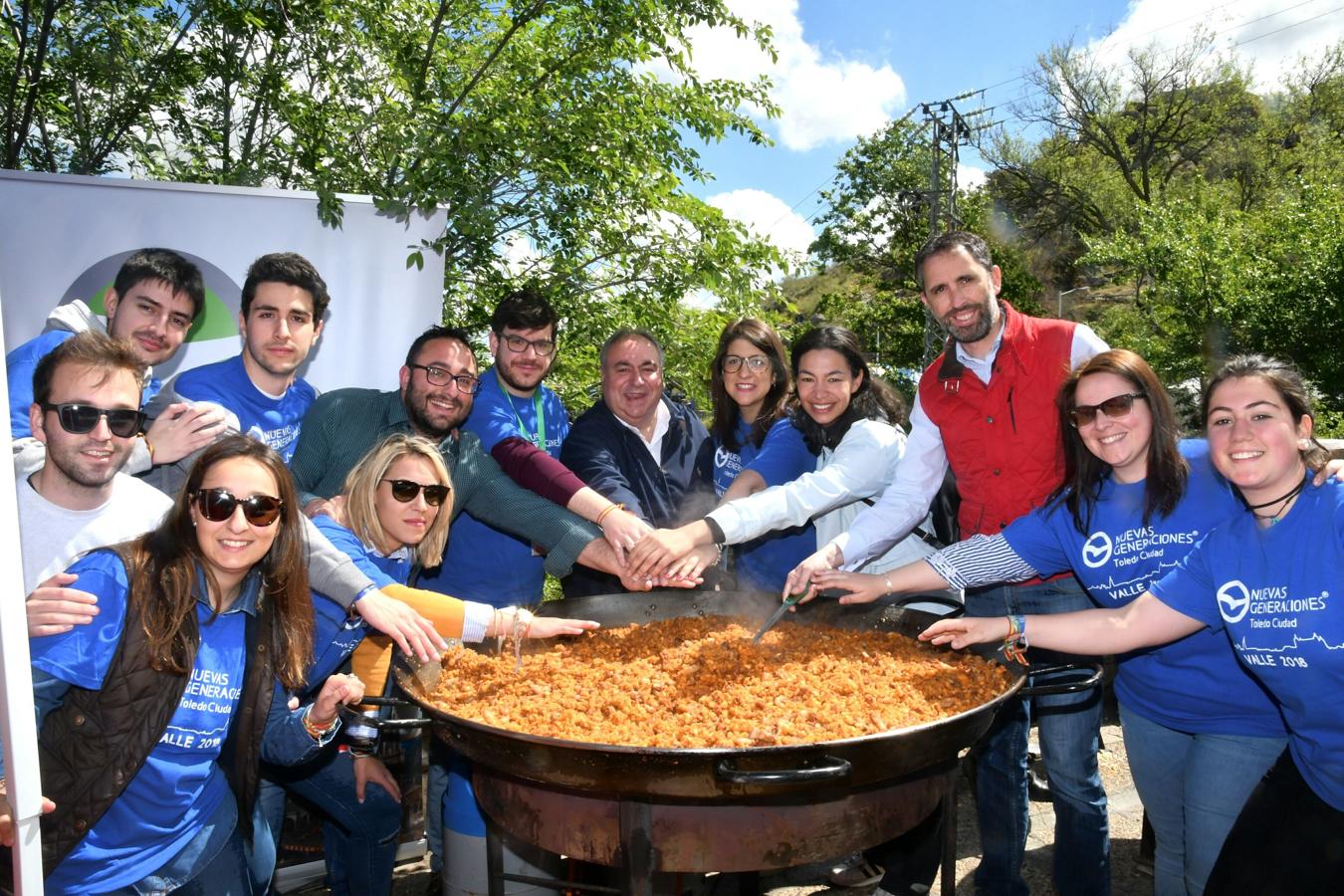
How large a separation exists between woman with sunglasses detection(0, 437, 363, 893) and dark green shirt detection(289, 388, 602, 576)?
3.54 ft

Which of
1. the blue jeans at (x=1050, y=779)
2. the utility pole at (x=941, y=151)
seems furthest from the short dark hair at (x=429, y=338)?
the utility pole at (x=941, y=151)

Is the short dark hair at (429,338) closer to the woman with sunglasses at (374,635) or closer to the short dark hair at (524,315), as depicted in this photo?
the short dark hair at (524,315)

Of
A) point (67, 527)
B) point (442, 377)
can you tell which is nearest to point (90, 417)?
point (67, 527)

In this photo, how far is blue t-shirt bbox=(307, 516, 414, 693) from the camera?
3.11 meters

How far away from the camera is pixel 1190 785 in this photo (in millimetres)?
2887

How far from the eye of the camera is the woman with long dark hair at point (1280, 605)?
248cm

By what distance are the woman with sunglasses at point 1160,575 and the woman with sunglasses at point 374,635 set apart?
199 cm

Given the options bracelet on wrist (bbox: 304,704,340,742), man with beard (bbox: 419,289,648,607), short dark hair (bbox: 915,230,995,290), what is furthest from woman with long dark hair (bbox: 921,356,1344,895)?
bracelet on wrist (bbox: 304,704,340,742)

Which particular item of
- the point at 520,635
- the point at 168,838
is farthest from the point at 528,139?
the point at 168,838

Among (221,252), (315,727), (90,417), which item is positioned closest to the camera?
(90,417)

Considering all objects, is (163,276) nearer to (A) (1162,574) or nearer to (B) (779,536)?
(B) (779,536)

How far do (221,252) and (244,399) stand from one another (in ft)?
4.74

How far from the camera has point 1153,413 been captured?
2996mm

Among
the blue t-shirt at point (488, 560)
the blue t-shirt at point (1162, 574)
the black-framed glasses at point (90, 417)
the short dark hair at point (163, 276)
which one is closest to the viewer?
the black-framed glasses at point (90, 417)
